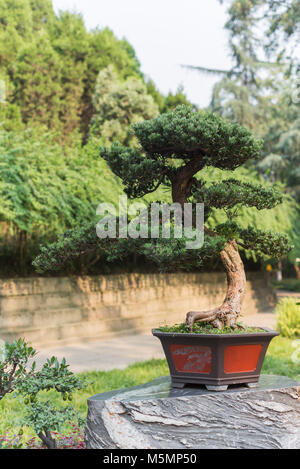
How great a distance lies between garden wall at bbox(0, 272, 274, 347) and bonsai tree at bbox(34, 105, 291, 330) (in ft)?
13.0

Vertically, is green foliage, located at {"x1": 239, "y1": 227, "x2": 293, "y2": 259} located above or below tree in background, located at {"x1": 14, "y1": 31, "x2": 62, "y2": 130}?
below

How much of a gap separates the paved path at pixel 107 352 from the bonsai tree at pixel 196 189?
9.47 ft

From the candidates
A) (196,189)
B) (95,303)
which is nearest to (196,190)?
(196,189)

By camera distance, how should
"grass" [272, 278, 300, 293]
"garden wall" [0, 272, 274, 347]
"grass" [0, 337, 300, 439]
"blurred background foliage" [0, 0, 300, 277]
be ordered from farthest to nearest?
"grass" [272, 278, 300, 293] < "blurred background foliage" [0, 0, 300, 277] < "garden wall" [0, 272, 274, 347] < "grass" [0, 337, 300, 439]

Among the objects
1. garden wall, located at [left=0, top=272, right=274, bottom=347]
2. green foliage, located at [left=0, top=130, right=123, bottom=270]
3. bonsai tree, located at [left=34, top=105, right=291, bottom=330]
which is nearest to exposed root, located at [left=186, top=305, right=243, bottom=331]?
bonsai tree, located at [left=34, top=105, right=291, bottom=330]

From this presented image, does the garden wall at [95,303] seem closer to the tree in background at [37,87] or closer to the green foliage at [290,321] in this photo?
the green foliage at [290,321]

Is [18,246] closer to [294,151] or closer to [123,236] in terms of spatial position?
[123,236]

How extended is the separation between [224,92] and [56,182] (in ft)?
33.3

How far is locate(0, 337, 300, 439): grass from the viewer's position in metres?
3.96

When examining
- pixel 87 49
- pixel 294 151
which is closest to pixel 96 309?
pixel 294 151

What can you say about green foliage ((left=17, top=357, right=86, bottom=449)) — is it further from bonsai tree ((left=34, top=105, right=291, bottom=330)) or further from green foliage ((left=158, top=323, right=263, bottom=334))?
bonsai tree ((left=34, top=105, right=291, bottom=330))

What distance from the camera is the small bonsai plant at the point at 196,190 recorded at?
316cm

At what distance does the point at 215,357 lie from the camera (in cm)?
302

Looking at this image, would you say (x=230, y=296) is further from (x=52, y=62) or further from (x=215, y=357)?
(x=52, y=62)
